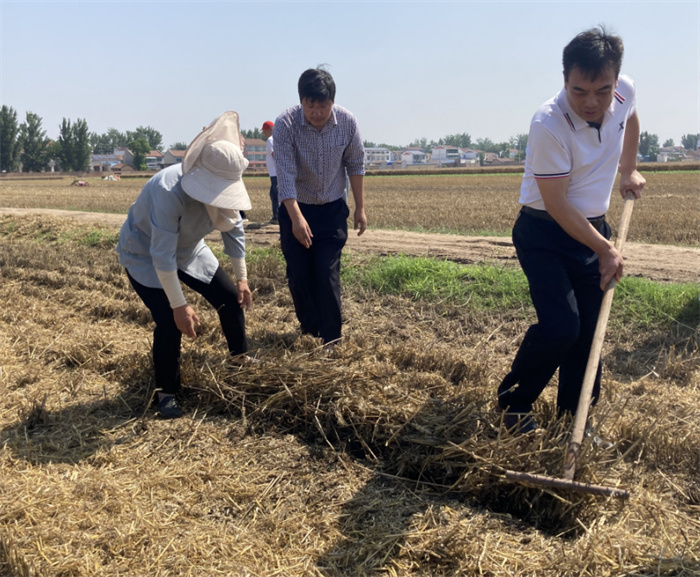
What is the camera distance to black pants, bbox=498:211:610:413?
302 centimetres

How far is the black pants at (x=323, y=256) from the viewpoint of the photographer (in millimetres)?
4605

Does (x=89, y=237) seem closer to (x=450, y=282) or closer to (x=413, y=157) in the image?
(x=450, y=282)

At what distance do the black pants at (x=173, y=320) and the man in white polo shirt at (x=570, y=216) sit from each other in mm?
1740

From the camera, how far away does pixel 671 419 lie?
146 inches

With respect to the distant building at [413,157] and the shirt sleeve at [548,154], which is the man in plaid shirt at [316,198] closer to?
the shirt sleeve at [548,154]

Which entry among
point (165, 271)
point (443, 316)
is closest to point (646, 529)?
point (165, 271)

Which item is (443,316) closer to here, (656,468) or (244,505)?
(656,468)

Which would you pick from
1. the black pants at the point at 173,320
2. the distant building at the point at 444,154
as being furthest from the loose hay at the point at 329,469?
the distant building at the point at 444,154

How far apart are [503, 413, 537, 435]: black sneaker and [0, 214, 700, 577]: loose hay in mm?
79

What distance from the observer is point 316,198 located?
4621 millimetres

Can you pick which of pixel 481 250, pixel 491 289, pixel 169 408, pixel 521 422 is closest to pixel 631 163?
pixel 521 422

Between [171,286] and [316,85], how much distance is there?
5.19ft

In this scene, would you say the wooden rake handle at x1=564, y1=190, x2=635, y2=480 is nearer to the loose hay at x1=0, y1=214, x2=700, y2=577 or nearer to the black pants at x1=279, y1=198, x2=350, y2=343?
the loose hay at x1=0, y1=214, x2=700, y2=577

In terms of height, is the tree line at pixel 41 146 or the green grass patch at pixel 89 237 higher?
the tree line at pixel 41 146
